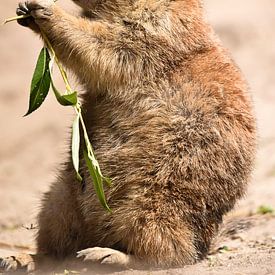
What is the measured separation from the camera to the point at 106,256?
18.5ft

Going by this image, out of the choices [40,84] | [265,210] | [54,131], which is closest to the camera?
[40,84]

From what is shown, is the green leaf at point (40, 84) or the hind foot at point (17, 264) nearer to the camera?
the green leaf at point (40, 84)

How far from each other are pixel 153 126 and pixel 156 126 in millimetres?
23

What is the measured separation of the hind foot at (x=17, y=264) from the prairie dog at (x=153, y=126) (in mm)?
343

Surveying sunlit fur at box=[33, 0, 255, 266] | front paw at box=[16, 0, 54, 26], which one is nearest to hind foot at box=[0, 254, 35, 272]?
sunlit fur at box=[33, 0, 255, 266]

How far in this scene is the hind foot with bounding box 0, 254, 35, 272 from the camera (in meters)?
6.11

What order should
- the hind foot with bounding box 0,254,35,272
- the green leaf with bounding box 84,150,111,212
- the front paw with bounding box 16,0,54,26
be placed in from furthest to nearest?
the hind foot with bounding box 0,254,35,272, the front paw with bounding box 16,0,54,26, the green leaf with bounding box 84,150,111,212

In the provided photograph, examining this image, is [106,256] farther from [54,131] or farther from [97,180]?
[54,131]

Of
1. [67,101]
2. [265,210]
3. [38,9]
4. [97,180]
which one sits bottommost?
[265,210]

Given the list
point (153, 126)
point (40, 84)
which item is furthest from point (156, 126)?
point (40, 84)

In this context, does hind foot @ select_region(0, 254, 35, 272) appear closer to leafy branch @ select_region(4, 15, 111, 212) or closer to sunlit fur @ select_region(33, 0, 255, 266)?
sunlit fur @ select_region(33, 0, 255, 266)

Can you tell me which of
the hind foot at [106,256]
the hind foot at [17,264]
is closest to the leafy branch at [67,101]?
the hind foot at [106,256]

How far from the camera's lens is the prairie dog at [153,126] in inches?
228

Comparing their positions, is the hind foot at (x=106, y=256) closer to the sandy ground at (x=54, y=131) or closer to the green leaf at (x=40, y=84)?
the sandy ground at (x=54, y=131)
